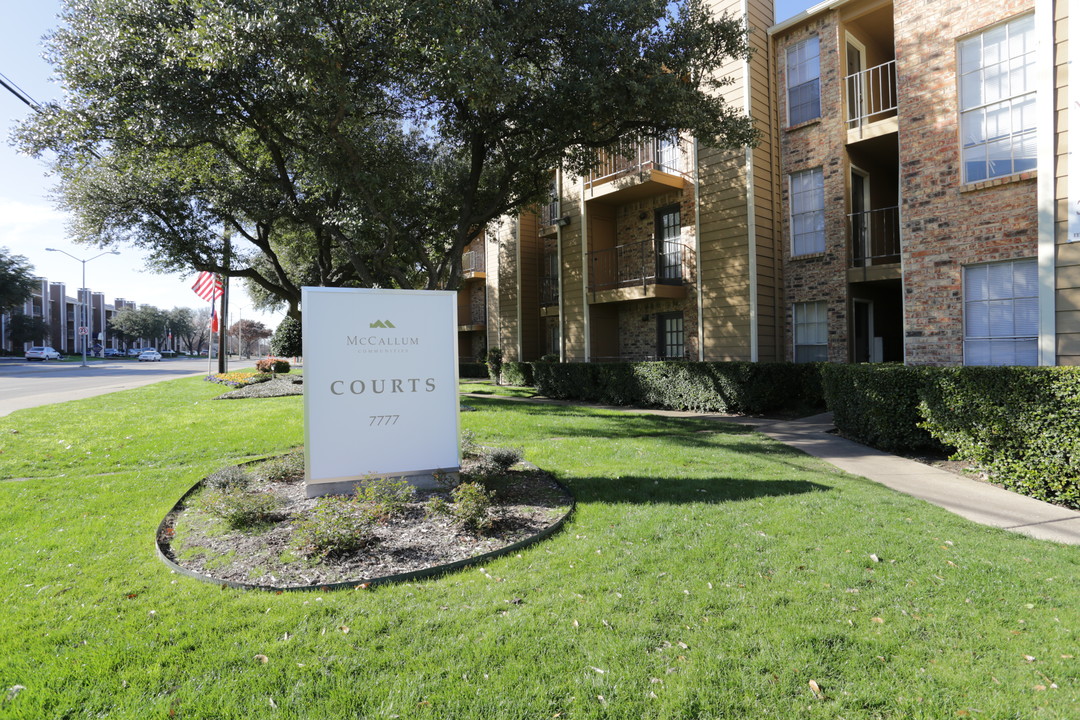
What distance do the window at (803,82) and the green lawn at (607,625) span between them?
11.2 metres

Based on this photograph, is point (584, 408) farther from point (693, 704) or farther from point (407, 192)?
point (693, 704)

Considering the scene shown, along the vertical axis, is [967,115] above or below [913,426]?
above

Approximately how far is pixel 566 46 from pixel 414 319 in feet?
22.8

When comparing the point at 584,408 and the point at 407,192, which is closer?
the point at 407,192

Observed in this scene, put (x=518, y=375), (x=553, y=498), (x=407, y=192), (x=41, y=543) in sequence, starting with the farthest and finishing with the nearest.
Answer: (x=518, y=375) < (x=407, y=192) < (x=553, y=498) < (x=41, y=543)

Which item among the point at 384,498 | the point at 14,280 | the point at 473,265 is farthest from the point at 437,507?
the point at 14,280

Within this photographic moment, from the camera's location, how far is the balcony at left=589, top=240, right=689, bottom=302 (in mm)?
15064

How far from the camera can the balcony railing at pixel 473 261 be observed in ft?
79.6

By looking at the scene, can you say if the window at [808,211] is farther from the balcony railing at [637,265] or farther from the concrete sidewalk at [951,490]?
the concrete sidewalk at [951,490]

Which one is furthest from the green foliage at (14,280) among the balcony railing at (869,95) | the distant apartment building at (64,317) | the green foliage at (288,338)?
the balcony railing at (869,95)

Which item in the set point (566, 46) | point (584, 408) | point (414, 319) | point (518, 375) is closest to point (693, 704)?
point (414, 319)

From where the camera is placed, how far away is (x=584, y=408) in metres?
14.0

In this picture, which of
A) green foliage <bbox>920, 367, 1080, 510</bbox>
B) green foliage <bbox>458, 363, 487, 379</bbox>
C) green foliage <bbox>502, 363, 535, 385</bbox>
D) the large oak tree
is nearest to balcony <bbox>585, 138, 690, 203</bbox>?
the large oak tree

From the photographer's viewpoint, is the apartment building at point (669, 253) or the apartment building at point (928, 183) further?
the apartment building at point (669, 253)
